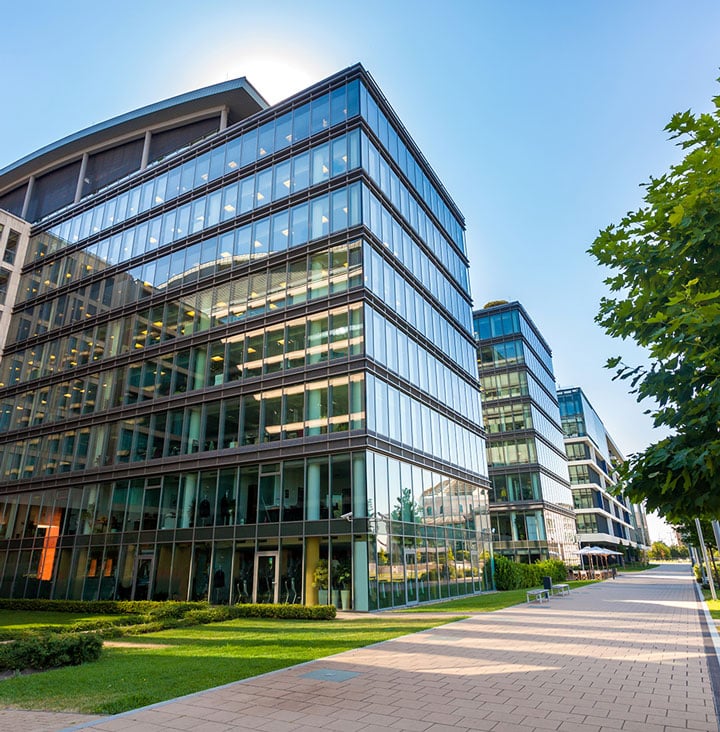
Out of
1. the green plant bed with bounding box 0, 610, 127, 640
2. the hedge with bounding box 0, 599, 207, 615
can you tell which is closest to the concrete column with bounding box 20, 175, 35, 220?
the hedge with bounding box 0, 599, 207, 615

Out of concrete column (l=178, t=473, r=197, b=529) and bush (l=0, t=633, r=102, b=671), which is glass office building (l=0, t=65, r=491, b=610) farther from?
bush (l=0, t=633, r=102, b=671)

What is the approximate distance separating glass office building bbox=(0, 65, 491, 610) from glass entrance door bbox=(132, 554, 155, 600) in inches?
4.2

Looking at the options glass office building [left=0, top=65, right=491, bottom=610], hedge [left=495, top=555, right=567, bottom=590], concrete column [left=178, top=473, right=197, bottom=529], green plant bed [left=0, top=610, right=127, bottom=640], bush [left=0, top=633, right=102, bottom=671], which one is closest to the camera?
bush [left=0, top=633, right=102, bottom=671]

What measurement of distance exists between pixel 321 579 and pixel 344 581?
117 centimetres

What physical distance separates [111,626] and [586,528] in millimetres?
77099

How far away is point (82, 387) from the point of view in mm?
37969

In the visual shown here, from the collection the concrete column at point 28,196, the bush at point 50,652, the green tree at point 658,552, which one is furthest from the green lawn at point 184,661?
the green tree at point 658,552

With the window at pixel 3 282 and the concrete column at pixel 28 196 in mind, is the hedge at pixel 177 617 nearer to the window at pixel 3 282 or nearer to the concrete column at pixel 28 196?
the window at pixel 3 282

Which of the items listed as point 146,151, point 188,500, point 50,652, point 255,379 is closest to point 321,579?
point 188,500

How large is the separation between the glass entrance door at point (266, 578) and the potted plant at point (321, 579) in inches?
82.6

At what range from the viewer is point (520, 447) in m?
58.1

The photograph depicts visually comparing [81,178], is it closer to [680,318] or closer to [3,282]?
[3,282]

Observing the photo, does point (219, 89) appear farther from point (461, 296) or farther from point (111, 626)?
point (111, 626)

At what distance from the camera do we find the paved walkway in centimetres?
770
